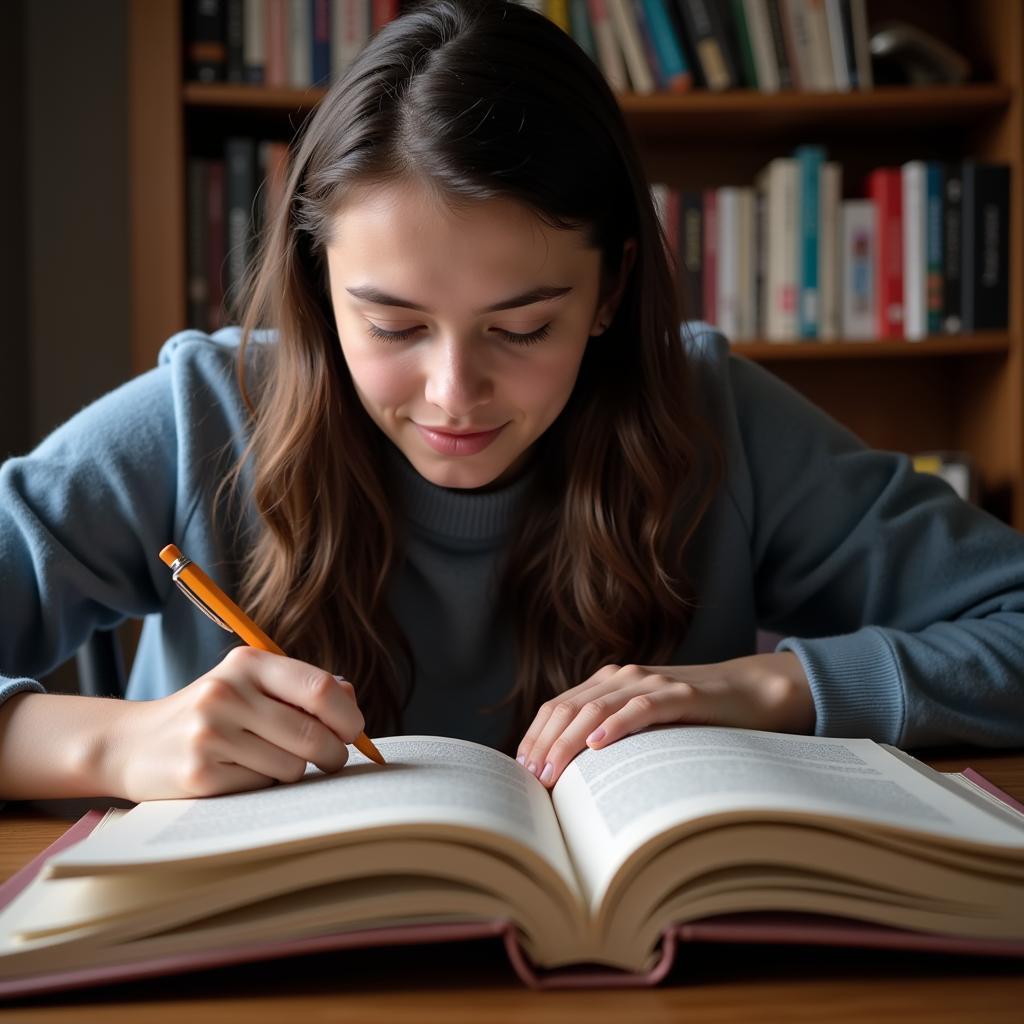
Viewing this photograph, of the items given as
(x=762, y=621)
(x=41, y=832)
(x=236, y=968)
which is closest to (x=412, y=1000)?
(x=236, y=968)

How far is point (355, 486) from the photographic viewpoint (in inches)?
43.0

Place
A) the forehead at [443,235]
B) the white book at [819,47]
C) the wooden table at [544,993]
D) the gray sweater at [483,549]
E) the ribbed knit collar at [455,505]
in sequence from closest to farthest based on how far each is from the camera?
the wooden table at [544,993]
the forehead at [443,235]
the gray sweater at [483,549]
the ribbed knit collar at [455,505]
the white book at [819,47]

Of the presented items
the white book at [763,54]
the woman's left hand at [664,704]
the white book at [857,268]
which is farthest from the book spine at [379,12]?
the woman's left hand at [664,704]

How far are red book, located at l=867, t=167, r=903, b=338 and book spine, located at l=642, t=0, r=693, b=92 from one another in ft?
1.27

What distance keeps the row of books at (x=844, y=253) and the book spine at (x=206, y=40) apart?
0.76m

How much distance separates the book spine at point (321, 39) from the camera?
195cm

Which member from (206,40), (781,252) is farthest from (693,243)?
(206,40)

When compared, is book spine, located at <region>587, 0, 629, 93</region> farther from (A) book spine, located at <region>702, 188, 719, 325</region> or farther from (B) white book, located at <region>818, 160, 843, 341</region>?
(B) white book, located at <region>818, 160, 843, 341</region>

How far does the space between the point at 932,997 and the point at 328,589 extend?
66 centimetres

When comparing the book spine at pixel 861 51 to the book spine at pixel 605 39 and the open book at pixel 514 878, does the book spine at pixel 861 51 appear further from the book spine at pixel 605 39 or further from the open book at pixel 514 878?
the open book at pixel 514 878

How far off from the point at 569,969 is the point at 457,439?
53 centimetres

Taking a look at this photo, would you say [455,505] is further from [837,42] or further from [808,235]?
[837,42]

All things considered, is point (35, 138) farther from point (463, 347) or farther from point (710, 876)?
point (710, 876)

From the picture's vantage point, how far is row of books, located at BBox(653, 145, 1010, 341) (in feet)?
6.69
